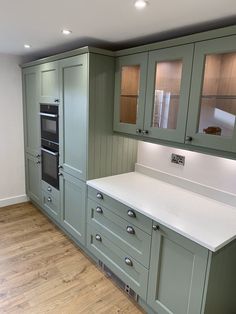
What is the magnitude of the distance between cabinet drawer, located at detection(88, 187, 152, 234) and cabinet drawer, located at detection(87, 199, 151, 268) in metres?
0.04

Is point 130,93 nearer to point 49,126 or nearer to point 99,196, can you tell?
point 99,196

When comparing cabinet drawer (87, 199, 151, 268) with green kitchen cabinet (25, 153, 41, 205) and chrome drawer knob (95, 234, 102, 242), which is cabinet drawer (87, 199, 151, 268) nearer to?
chrome drawer knob (95, 234, 102, 242)

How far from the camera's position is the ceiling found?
143 cm

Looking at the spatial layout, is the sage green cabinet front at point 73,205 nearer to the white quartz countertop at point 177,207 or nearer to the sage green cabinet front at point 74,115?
the sage green cabinet front at point 74,115

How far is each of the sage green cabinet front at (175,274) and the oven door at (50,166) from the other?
158 centimetres

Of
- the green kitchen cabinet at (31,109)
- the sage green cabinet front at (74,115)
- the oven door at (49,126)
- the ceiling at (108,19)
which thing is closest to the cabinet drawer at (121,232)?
the sage green cabinet front at (74,115)

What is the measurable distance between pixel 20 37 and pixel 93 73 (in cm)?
82

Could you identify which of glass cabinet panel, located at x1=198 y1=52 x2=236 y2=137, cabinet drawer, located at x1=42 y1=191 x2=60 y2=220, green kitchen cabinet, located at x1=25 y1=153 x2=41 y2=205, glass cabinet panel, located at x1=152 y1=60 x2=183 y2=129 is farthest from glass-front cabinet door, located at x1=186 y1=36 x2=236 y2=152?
green kitchen cabinet, located at x1=25 y1=153 x2=41 y2=205

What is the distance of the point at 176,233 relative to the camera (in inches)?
62.7

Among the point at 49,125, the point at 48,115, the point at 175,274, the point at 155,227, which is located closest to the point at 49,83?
the point at 48,115

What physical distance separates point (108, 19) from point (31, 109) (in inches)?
79.6

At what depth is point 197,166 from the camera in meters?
2.16

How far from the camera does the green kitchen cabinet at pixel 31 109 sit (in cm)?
314

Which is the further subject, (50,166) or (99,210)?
(50,166)
